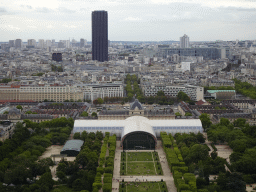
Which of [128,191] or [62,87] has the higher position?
[62,87]

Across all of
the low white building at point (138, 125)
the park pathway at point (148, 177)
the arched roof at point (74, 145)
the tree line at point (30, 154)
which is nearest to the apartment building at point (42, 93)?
the tree line at point (30, 154)

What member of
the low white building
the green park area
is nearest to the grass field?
the green park area

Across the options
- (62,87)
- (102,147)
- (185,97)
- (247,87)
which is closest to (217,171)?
(102,147)

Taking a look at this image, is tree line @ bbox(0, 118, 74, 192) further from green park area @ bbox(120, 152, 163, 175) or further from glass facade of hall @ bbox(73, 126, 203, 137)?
green park area @ bbox(120, 152, 163, 175)

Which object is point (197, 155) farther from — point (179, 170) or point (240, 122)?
point (240, 122)

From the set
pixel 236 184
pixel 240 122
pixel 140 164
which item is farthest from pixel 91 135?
pixel 236 184

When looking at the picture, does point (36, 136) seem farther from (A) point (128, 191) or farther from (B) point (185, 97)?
(B) point (185, 97)
